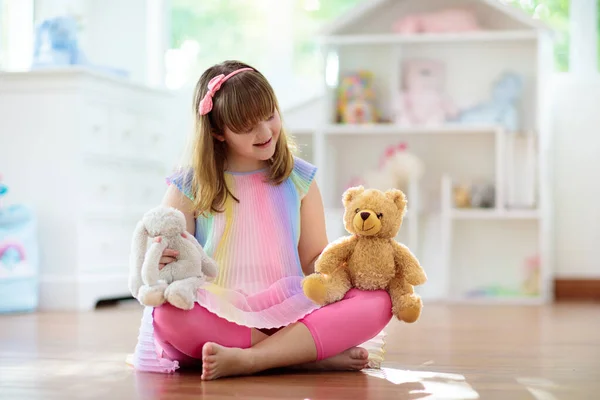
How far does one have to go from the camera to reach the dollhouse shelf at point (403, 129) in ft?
12.6

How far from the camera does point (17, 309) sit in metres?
3.29

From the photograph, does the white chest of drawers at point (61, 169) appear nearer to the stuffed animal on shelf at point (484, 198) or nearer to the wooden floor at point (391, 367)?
the wooden floor at point (391, 367)

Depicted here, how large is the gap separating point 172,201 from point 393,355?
0.62 metres

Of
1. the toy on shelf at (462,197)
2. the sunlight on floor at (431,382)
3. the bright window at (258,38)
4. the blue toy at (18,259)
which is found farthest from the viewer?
the bright window at (258,38)

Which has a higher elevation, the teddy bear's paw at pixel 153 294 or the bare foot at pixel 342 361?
the teddy bear's paw at pixel 153 294

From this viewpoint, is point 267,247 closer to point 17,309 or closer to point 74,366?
point 74,366

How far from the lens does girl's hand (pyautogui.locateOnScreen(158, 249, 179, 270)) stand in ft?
5.41

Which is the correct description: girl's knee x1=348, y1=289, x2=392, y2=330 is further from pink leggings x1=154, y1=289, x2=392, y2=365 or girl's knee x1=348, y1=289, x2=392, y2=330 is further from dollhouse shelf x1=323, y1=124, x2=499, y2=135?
dollhouse shelf x1=323, y1=124, x2=499, y2=135

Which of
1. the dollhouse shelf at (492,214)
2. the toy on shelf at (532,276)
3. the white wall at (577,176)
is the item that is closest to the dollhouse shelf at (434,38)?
the white wall at (577,176)

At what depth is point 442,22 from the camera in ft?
12.9

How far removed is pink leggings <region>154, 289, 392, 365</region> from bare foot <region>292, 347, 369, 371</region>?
0.02m

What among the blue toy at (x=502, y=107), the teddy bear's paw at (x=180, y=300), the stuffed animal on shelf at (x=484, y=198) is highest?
the blue toy at (x=502, y=107)

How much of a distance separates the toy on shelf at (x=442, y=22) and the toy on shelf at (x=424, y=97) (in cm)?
14

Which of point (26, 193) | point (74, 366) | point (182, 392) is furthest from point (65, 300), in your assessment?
point (182, 392)
